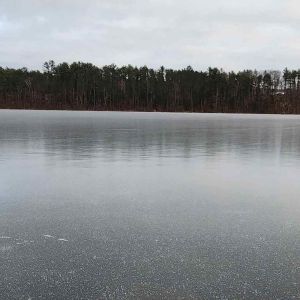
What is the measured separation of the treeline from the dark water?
9955 cm

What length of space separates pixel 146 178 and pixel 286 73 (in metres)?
130

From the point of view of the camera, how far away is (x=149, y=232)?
17.6ft

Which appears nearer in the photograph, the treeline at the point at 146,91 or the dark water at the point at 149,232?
the dark water at the point at 149,232

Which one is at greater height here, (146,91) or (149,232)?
(146,91)

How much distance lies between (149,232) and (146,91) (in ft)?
364

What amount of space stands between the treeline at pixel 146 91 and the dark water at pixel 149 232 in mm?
99553

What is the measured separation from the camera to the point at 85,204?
22.5 feet

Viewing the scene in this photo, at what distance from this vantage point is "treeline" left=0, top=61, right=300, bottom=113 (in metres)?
111

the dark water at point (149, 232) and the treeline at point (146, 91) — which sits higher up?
the treeline at point (146, 91)

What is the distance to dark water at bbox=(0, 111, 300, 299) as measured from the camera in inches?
152

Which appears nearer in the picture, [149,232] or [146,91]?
[149,232]

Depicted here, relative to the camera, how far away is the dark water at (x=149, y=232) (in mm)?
3855

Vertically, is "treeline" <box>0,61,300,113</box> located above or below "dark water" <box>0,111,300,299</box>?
above

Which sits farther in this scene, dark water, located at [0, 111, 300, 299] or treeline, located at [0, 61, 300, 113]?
treeline, located at [0, 61, 300, 113]
